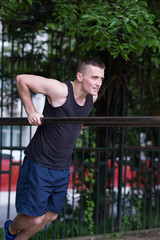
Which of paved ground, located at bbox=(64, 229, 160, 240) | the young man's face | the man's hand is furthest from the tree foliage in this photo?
paved ground, located at bbox=(64, 229, 160, 240)

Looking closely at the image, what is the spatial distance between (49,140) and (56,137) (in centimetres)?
6

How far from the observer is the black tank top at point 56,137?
296 centimetres

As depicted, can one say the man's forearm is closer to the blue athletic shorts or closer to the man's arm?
the man's arm

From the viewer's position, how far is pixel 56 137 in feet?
9.83

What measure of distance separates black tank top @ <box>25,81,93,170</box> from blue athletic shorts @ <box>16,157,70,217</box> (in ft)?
0.19

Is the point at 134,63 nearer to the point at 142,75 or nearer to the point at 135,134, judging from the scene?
the point at 142,75

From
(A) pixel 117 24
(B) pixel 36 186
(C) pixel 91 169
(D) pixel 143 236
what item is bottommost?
(D) pixel 143 236

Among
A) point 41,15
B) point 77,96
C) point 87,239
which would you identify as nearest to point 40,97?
point 41,15

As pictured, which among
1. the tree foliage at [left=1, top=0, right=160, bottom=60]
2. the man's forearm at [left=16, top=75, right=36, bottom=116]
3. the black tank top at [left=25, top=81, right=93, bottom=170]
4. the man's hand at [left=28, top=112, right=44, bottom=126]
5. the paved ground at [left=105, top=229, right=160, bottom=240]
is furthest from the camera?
the paved ground at [left=105, top=229, right=160, bottom=240]

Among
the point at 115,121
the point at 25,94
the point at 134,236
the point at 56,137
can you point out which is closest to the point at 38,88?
the point at 25,94

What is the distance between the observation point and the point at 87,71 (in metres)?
2.95

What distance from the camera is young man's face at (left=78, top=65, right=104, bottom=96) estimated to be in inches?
116

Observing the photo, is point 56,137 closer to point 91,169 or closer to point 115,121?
point 115,121

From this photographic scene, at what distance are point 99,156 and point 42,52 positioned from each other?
176cm
